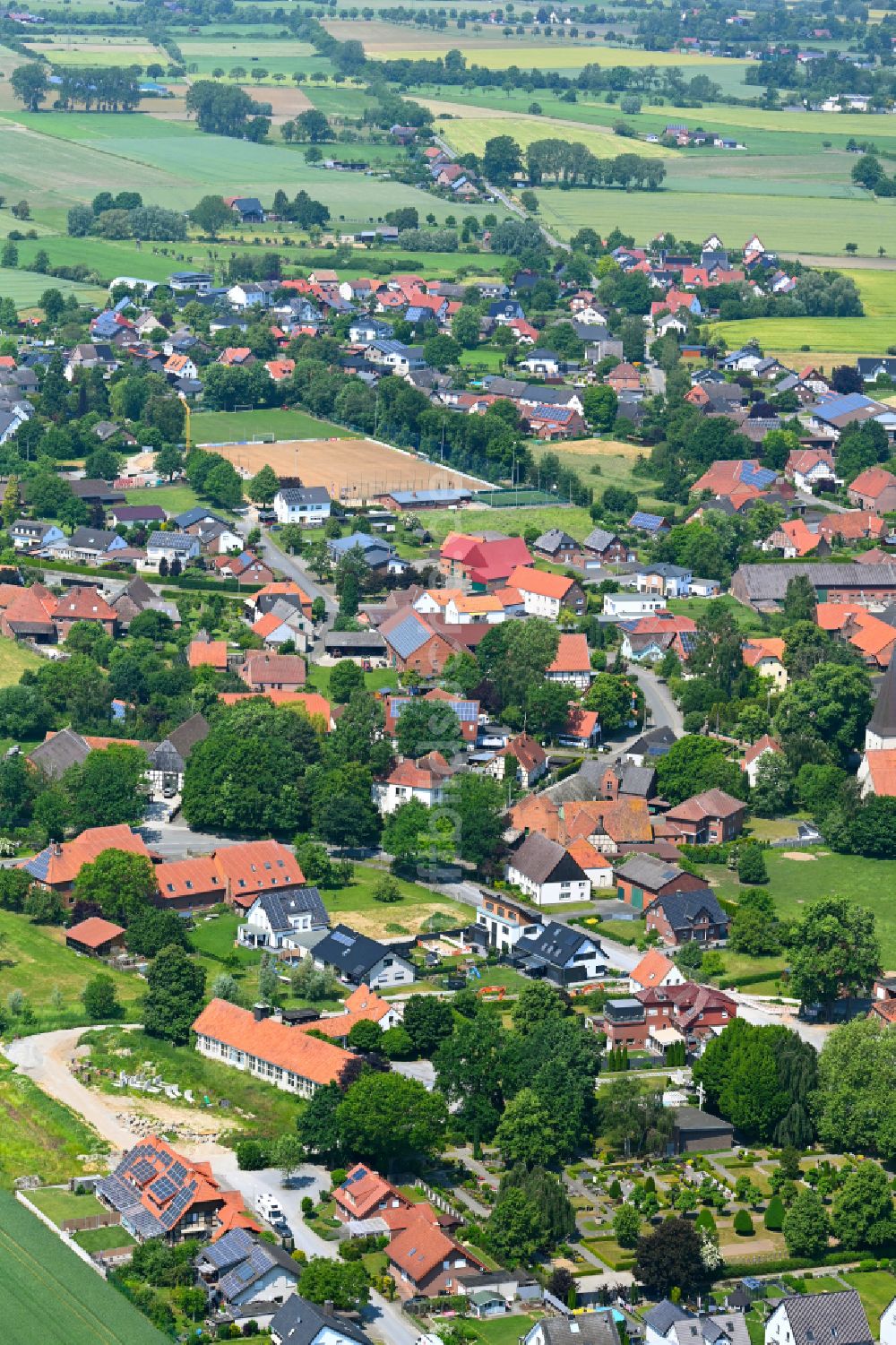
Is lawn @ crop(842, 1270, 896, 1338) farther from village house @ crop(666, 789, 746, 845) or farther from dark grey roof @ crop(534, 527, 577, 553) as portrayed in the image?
dark grey roof @ crop(534, 527, 577, 553)

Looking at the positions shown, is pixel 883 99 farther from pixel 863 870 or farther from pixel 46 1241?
pixel 46 1241

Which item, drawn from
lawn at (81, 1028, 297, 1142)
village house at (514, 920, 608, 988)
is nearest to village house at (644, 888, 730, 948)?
village house at (514, 920, 608, 988)

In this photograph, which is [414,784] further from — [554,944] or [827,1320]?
[827,1320]

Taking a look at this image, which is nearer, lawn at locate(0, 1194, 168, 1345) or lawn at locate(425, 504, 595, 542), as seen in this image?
lawn at locate(0, 1194, 168, 1345)

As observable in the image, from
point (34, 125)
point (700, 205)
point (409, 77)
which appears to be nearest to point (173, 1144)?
point (700, 205)

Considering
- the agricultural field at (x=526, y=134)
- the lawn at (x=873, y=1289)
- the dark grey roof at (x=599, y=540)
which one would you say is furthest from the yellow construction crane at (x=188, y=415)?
the agricultural field at (x=526, y=134)
